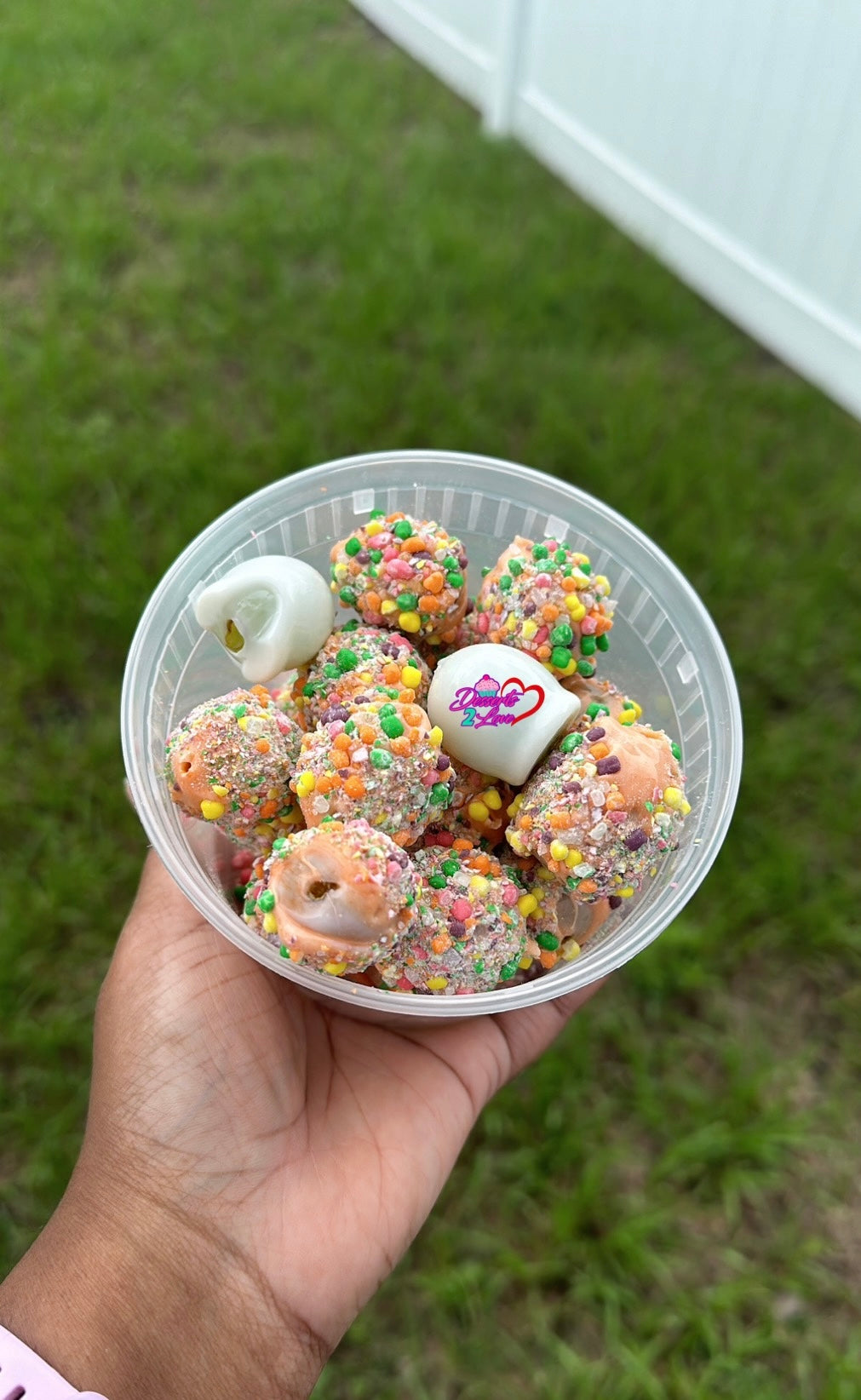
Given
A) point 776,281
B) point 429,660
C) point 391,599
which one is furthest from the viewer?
point 776,281

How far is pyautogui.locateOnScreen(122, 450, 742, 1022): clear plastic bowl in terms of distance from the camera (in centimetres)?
106

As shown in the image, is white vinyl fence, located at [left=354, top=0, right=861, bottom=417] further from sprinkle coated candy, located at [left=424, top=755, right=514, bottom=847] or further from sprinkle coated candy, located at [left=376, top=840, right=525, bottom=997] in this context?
sprinkle coated candy, located at [left=376, top=840, right=525, bottom=997]

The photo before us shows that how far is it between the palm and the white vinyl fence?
1809 mm

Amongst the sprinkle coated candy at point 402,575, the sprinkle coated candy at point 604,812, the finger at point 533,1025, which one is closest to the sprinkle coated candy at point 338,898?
the sprinkle coated candy at point 604,812

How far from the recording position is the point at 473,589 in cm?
149

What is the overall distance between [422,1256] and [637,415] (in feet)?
5.05

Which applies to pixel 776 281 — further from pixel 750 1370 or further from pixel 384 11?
pixel 750 1370

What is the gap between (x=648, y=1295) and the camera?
1.51 m

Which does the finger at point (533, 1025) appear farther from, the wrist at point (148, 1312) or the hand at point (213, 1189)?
the wrist at point (148, 1312)

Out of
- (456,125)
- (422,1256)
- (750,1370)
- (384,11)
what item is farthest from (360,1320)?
(384,11)

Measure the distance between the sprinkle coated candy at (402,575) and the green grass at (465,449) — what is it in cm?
77

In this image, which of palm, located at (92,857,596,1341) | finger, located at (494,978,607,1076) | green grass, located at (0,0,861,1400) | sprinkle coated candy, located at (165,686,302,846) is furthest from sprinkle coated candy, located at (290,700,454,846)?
green grass, located at (0,0,861,1400)

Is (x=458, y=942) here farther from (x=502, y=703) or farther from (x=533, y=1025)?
(x=533, y=1025)

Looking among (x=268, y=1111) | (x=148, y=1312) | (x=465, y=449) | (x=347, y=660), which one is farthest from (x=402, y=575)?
(x=465, y=449)
